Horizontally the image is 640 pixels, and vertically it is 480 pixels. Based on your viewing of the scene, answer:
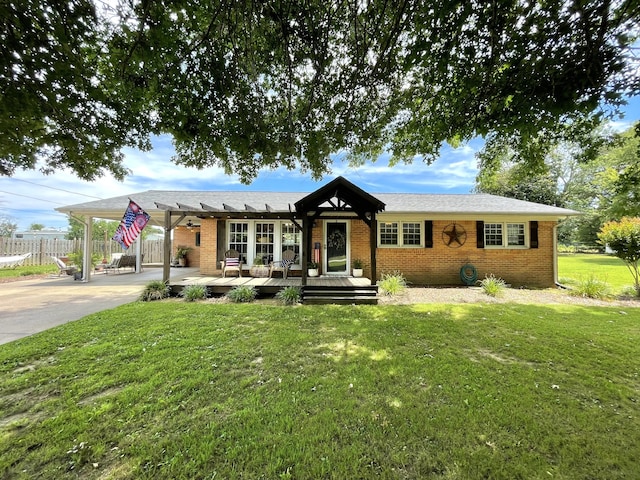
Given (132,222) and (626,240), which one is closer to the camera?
(626,240)

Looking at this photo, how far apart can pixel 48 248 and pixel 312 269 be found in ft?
58.1

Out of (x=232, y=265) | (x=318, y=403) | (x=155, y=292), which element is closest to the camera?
(x=318, y=403)

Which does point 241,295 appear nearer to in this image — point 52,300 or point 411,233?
point 52,300

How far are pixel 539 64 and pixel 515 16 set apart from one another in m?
0.67

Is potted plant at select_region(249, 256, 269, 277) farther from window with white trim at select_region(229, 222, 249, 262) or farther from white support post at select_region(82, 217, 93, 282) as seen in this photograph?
white support post at select_region(82, 217, 93, 282)

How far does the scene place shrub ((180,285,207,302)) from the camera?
8219mm

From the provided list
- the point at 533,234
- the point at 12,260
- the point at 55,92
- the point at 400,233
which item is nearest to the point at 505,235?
the point at 533,234

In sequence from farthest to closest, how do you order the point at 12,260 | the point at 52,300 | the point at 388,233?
the point at 12,260 < the point at 388,233 < the point at 52,300

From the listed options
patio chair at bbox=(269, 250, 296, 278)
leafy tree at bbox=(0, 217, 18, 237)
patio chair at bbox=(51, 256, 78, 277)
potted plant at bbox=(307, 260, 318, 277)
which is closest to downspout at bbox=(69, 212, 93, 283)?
patio chair at bbox=(51, 256, 78, 277)

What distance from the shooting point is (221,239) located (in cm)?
1168

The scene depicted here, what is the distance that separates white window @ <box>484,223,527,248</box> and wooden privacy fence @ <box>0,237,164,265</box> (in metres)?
20.0

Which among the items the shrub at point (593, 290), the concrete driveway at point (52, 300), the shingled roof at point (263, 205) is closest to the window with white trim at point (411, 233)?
the shingled roof at point (263, 205)

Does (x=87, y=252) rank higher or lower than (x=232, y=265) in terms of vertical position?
higher

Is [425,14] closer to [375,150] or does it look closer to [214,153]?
[375,150]
